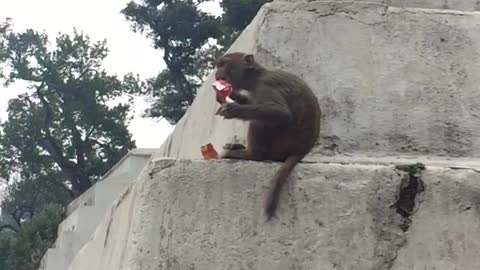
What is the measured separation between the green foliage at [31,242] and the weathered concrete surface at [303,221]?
45.7 ft

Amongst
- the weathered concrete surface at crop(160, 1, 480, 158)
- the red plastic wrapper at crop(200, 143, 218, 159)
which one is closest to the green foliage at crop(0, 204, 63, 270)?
the weathered concrete surface at crop(160, 1, 480, 158)

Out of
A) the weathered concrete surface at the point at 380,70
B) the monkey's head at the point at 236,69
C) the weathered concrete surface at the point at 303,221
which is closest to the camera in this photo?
the weathered concrete surface at the point at 303,221

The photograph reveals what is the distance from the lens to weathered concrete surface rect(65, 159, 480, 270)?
4543mm

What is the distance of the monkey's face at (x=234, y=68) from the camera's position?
4.66m

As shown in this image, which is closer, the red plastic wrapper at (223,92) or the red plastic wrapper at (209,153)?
the red plastic wrapper at (223,92)

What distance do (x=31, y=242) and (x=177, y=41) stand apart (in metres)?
5.46

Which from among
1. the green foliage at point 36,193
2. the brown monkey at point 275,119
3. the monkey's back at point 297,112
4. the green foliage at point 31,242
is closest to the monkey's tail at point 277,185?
the brown monkey at point 275,119

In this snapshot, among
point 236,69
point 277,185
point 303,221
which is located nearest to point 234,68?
point 236,69

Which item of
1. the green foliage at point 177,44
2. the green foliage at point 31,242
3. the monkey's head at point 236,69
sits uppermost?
the green foliage at point 177,44

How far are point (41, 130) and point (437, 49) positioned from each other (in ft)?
56.7

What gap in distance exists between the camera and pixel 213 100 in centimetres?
571

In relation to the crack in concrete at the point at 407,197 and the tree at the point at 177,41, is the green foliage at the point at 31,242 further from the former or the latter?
the crack in concrete at the point at 407,197

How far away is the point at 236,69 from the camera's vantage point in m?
4.69

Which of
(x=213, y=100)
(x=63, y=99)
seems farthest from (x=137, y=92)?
(x=213, y=100)
